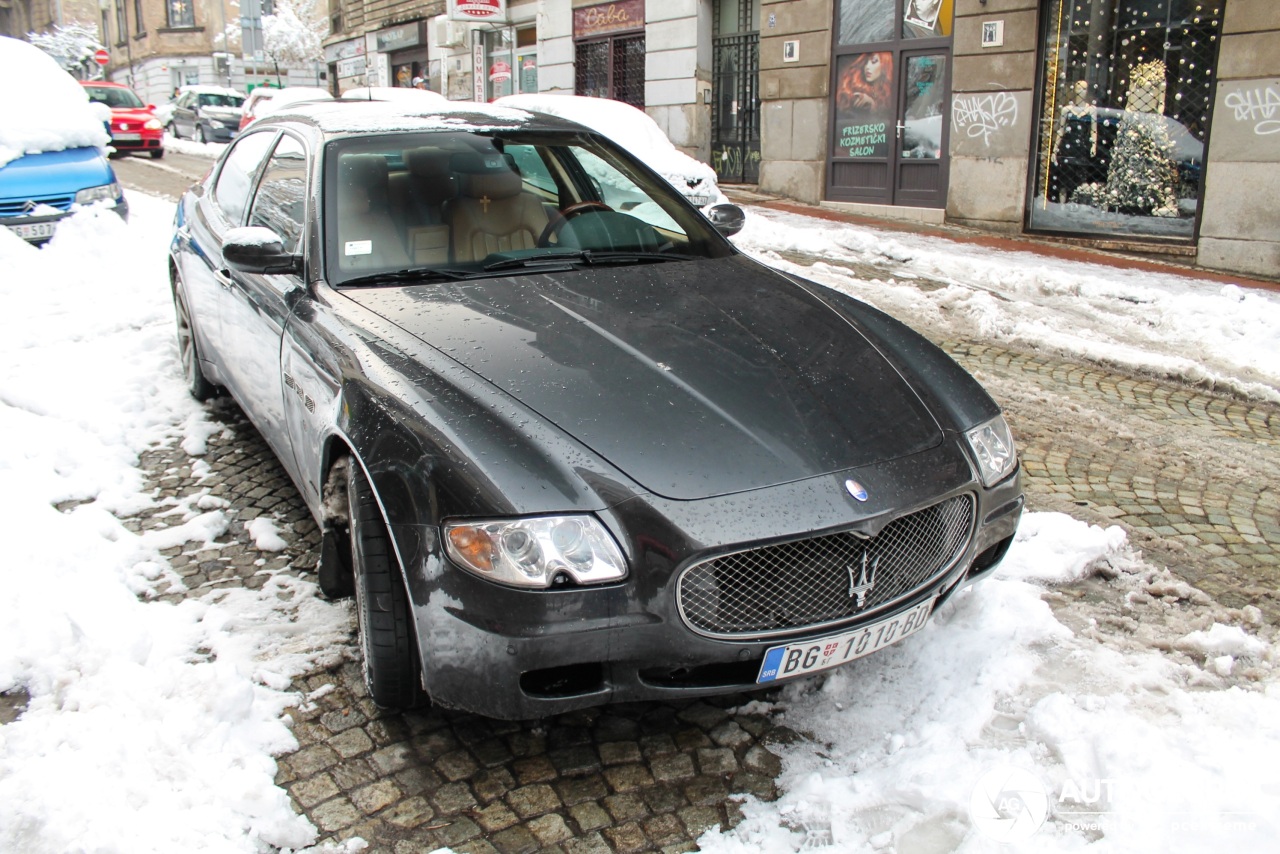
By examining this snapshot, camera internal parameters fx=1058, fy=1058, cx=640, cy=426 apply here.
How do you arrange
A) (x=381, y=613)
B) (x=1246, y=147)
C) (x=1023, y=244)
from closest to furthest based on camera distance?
(x=381, y=613) → (x=1246, y=147) → (x=1023, y=244)

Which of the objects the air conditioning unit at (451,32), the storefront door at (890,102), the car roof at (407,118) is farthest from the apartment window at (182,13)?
the car roof at (407,118)

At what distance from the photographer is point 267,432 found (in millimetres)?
4094

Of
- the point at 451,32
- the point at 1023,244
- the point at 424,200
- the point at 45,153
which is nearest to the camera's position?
the point at 424,200

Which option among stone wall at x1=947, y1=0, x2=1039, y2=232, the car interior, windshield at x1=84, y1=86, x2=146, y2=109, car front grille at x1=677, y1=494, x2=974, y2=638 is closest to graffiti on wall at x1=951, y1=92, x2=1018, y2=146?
stone wall at x1=947, y1=0, x2=1039, y2=232

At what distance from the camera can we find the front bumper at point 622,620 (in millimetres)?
2377

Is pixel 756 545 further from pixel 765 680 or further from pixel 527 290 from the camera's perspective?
pixel 527 290

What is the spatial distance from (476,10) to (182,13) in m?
37.0

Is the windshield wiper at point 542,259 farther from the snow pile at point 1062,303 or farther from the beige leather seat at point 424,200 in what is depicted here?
the snow pile at point 1062,303

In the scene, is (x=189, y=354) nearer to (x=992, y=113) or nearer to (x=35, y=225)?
(x=35, y=225)

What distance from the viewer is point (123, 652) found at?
3.02 metres

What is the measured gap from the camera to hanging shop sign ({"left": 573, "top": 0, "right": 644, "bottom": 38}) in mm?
19548

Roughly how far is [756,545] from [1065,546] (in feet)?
6.28

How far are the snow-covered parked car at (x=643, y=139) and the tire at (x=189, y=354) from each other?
6.00 metres

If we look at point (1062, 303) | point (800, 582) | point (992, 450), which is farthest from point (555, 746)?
point (1062, 303)
